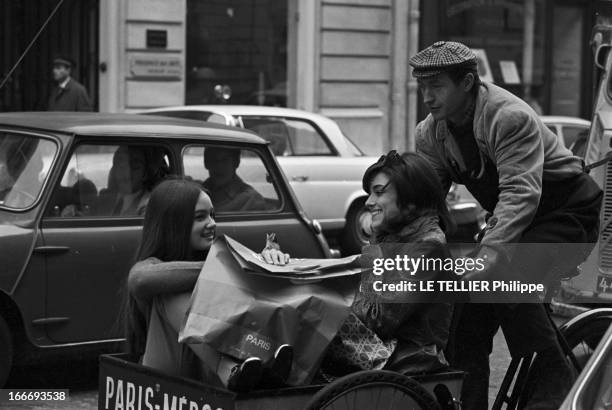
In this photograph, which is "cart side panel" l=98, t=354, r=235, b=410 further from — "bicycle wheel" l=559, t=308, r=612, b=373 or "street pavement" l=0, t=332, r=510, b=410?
"street pavement" l=0, t=332, r=510, b=410

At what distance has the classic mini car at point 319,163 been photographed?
12.6 metres

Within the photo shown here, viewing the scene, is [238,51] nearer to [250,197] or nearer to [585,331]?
[250,197]

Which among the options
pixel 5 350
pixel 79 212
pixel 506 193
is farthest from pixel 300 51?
pixel 506 193

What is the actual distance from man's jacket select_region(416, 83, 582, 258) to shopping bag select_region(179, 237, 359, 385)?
704 millimetres

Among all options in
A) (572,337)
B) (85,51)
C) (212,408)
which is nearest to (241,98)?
(85,51)

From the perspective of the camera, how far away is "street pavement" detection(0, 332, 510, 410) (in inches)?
A: 270

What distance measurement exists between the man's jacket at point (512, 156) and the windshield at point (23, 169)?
2.77 m

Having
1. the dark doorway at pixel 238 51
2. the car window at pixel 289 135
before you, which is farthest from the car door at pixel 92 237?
the dark doorway at pixel 238 51

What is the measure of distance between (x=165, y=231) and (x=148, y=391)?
2.02 feet

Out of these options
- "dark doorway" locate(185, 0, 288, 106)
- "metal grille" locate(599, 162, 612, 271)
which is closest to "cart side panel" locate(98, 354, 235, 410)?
"metal grille" locate(599, 162, 612, 271)

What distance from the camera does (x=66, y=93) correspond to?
614 inches

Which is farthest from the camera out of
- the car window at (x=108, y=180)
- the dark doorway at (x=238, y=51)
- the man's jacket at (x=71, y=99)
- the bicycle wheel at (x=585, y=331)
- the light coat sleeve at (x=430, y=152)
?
the dark doorway at (x=238, y=51)

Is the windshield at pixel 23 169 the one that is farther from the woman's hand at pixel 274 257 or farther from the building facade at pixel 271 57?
the building facade at pixel 271 57

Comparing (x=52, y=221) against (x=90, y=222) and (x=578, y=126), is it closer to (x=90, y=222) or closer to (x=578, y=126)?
(x=90, y=222)
